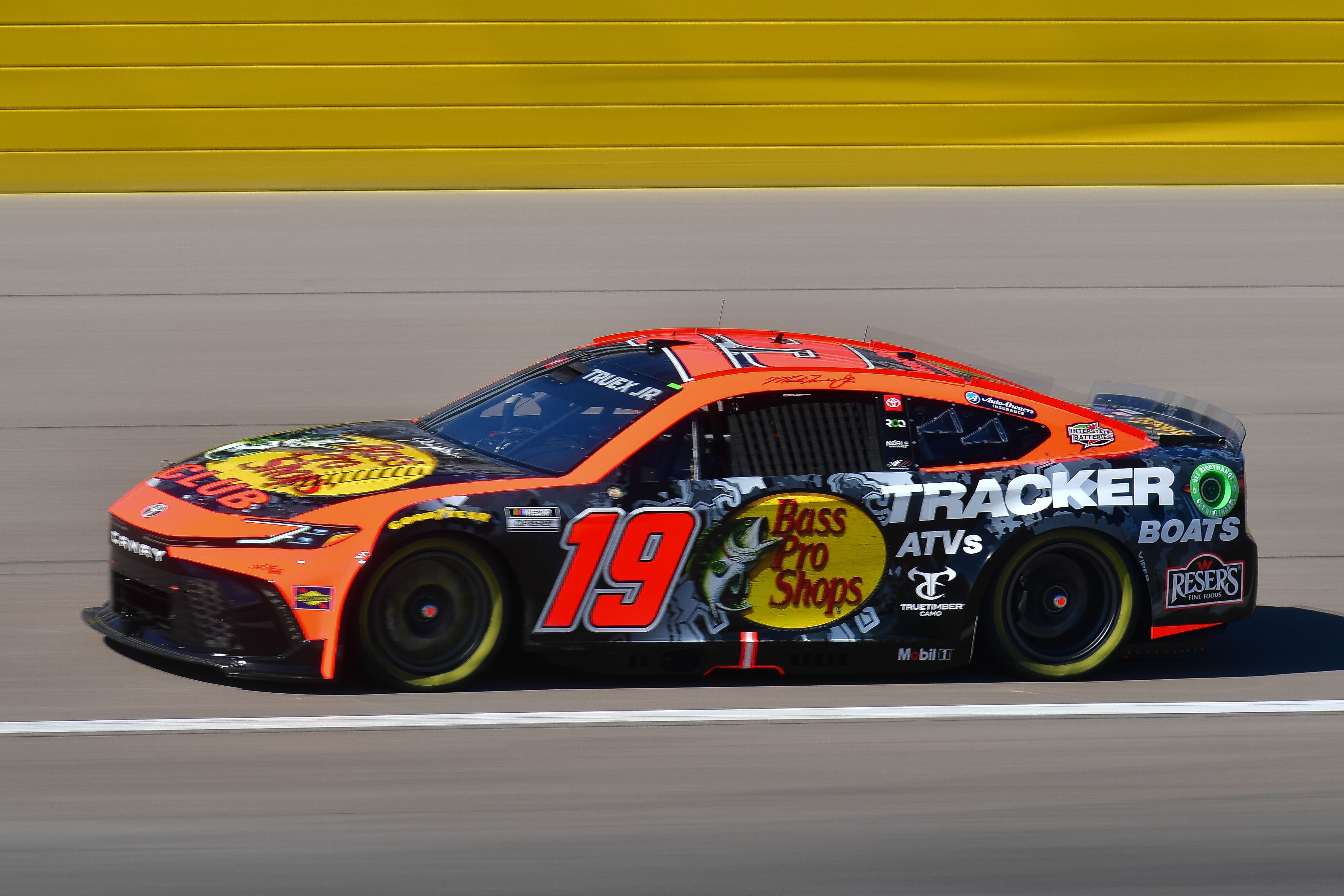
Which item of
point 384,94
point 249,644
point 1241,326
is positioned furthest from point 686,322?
point 249,644

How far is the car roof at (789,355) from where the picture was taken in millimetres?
6297

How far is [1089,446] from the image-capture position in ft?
21.0

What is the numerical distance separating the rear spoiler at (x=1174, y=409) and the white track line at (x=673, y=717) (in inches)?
46.3

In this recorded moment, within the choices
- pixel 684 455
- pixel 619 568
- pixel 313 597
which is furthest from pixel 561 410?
pixel 313 597

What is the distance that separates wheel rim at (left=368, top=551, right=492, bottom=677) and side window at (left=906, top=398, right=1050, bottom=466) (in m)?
1.89

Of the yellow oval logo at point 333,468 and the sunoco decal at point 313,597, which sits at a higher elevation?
the yellow oval logo at point 333,468

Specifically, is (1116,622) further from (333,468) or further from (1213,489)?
(333,468)

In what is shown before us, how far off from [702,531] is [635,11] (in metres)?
5.85

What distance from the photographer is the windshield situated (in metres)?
6.00

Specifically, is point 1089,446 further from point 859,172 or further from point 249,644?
point 859,172

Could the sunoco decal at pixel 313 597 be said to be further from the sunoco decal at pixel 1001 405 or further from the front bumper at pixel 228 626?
the sunoco decal at pixel 1001 405

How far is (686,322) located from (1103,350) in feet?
9.52

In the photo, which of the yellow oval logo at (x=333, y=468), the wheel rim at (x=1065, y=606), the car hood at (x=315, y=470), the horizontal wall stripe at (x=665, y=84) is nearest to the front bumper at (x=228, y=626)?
the car hood at (x=315, y=470)

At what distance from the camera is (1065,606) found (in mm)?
6406
